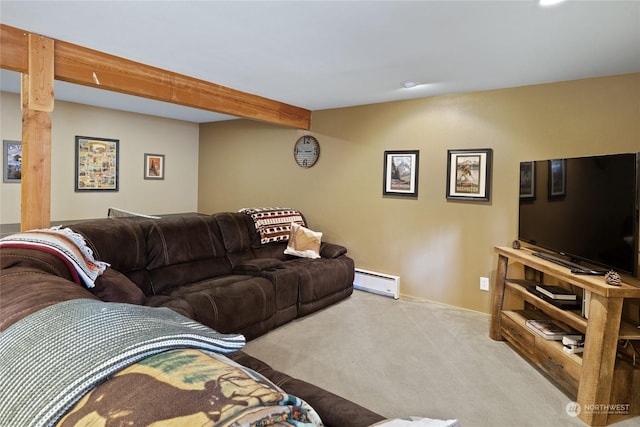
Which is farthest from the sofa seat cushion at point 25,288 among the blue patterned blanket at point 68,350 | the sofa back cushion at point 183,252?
the sofa back cushion at point 183,252

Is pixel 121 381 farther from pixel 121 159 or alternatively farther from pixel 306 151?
A: pixel 121 159

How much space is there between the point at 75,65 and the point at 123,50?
0.36m

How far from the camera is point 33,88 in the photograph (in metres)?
2.38

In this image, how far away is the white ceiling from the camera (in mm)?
1952

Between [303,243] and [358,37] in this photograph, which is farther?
[303,243]

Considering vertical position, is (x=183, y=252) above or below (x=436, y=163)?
below

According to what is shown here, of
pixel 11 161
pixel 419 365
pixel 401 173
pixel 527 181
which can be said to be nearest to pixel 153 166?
pixel 11 161

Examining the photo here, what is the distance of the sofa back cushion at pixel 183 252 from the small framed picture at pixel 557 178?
116 inches

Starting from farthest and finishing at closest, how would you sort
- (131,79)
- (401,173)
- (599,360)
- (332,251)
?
(332,251) < (401,173) < (131,79) < (599,360)

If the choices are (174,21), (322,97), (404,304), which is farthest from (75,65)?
(404,304)

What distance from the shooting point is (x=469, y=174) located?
3.65 metres

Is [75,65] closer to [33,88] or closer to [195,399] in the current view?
[33,88]

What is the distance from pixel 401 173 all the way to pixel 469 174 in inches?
29.7

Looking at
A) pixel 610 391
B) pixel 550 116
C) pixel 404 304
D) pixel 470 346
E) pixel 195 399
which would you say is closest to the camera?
pixel 195 399
